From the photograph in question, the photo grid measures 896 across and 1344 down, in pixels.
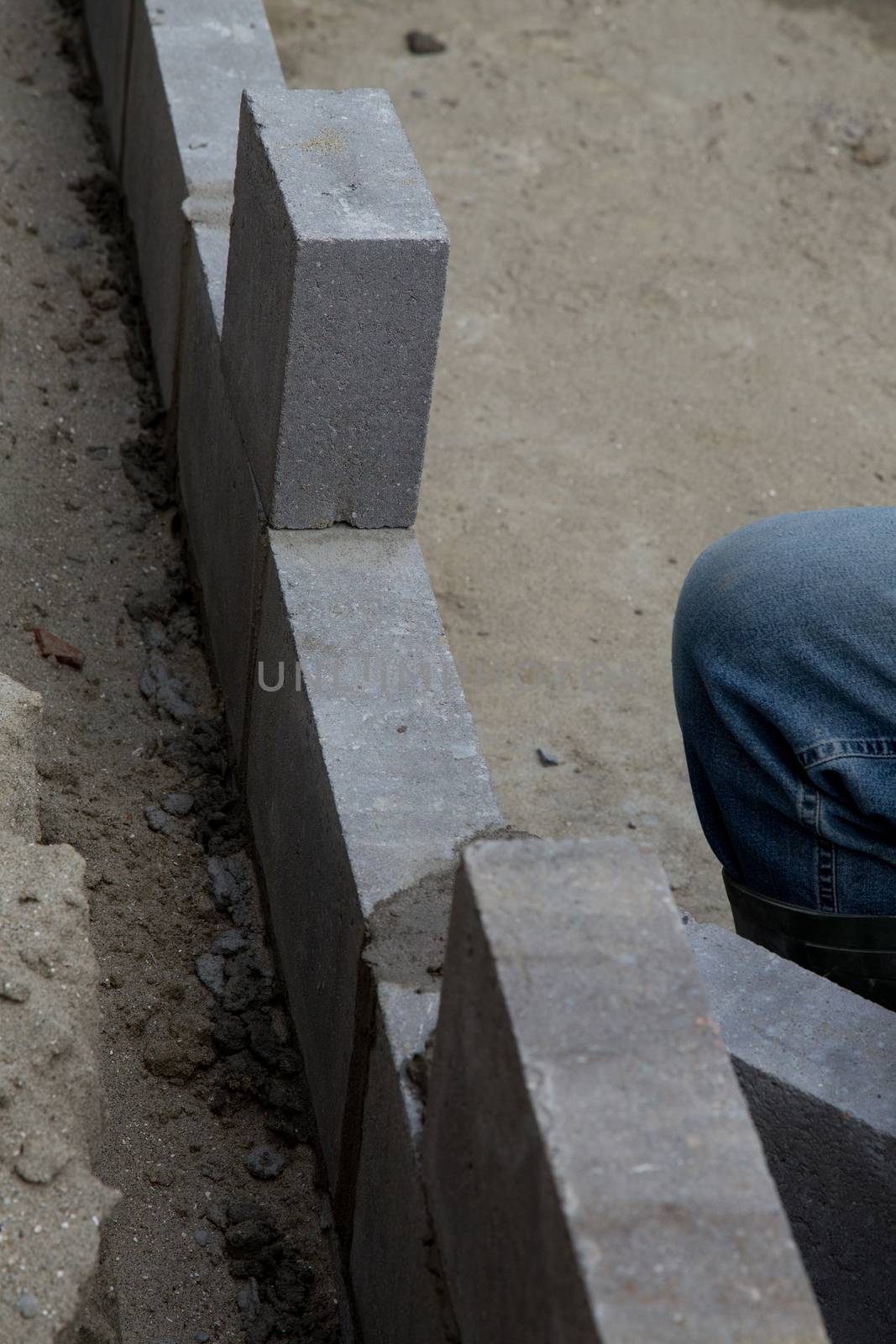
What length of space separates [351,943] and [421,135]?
14.4 ft

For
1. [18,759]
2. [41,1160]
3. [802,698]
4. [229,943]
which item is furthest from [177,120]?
[41,1160]

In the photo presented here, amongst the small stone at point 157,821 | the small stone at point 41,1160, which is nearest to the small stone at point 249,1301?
the small stone at point 41,1160

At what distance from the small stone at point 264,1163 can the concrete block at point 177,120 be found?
2133 mm

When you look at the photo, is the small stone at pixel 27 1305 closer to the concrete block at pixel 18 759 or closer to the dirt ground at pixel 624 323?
the concrete block at pixel 18 759

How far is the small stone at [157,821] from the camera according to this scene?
11.5 ft

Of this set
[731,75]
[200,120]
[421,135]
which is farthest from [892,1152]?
[731,75]

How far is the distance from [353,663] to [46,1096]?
39.3 inches

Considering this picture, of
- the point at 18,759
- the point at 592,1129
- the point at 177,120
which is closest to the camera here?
the point at 592,1129

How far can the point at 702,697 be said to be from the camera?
2.92 meters

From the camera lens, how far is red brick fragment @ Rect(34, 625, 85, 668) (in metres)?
3.77

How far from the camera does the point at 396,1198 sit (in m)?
2.46

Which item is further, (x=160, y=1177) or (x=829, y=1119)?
(x=160, y=1177)

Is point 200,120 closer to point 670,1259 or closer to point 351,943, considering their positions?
point 351,943

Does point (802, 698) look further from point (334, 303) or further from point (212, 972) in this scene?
point (212, 972)
